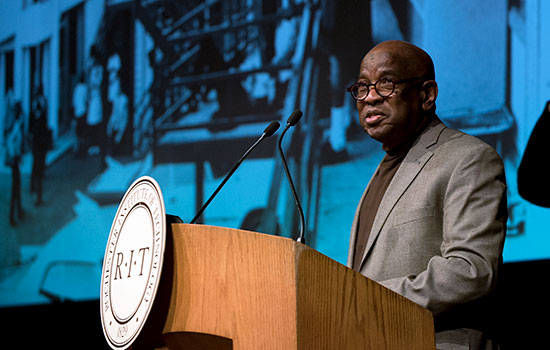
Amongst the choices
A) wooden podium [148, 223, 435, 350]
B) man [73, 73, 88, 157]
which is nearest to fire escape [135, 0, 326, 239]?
man [73, 73, 88, 157]

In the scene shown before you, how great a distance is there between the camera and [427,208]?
2.03 metres

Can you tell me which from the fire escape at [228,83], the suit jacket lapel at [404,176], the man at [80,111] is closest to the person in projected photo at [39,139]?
the man at [80,111]

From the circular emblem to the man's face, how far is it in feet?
3.28

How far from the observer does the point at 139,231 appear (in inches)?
65.6

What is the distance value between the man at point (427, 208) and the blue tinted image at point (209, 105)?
3.92 ft

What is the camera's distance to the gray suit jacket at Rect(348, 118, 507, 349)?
1776mm

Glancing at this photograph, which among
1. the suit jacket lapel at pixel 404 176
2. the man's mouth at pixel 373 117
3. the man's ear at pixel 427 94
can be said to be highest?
the man's ear at pixel 427 94

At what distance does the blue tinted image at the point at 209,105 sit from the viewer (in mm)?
3457

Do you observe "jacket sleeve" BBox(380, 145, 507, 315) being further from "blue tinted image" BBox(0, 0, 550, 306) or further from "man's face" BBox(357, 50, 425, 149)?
"blue tinted image" BBox(0, 0, 550, 306)

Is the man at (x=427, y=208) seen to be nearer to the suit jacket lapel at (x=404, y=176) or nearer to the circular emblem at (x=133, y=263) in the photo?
the suit jacket lapel at (x=404, y=176)

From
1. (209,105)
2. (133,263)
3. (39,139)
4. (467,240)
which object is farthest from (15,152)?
(467,240)

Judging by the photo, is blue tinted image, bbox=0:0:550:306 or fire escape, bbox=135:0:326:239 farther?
fire escape, bbox=135:0:326:239

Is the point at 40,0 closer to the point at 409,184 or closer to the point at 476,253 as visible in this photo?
the point at 409,184

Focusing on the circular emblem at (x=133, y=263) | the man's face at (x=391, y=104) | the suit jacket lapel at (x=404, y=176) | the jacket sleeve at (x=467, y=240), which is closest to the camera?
the circular emblem at (x=133, y=263)
